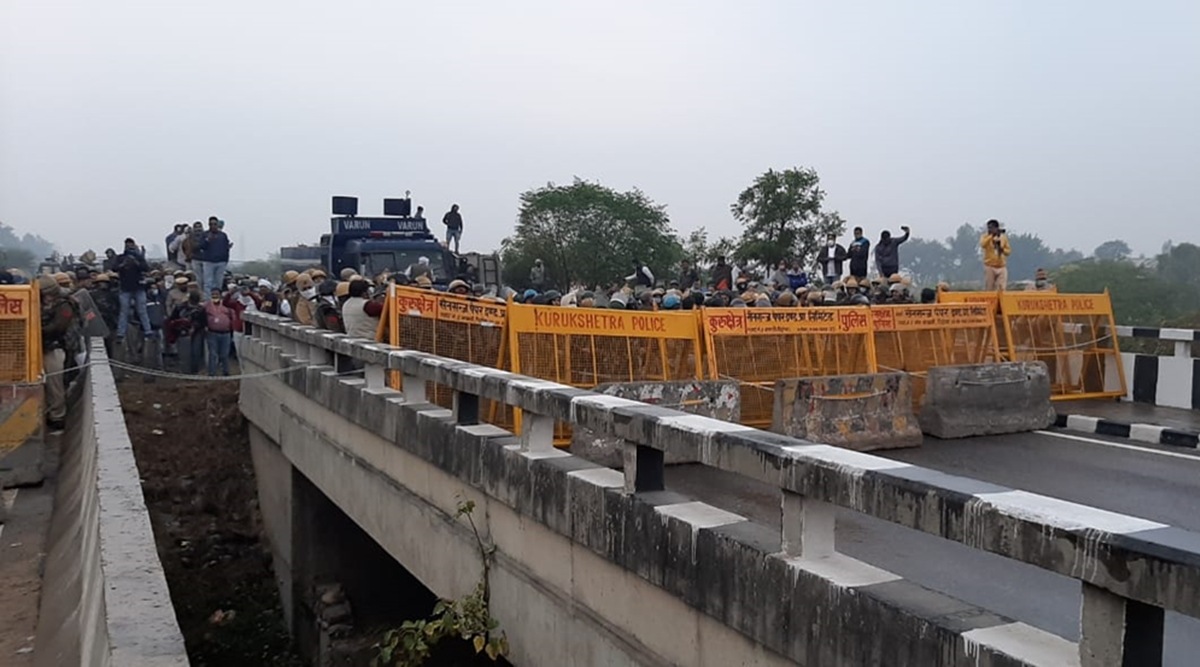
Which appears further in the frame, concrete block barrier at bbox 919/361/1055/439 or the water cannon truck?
the water cannon truck

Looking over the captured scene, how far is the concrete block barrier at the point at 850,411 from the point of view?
970 cm

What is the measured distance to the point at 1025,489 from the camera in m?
7.89

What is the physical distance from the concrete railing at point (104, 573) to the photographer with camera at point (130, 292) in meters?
8.38

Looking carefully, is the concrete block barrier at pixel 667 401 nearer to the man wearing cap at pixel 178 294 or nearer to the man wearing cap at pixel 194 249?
the man wearing cap at pixel 178 294

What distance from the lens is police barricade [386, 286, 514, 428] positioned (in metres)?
9.50

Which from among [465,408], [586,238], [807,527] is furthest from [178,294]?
[586,238]

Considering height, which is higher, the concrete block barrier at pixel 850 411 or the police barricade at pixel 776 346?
the police barricade at pixel 776 346

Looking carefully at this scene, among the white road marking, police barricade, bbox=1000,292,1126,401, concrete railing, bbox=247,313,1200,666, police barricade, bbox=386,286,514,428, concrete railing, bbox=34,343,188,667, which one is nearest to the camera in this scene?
concrete railing, bbox=247,313,1200,666

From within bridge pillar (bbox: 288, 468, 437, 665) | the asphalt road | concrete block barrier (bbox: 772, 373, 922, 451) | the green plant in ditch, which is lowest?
bridge pillar (bbox: 288, 468, 437, 665)

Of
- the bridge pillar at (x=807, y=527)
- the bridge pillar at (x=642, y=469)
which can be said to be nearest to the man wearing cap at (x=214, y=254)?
the bridge pillar at (x=642, y=469)

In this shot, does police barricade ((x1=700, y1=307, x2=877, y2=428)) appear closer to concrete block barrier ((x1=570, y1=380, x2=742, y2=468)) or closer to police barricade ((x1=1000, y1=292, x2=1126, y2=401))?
concrete block barrier ((x1=570, y1=380, x2=742, y2=468))

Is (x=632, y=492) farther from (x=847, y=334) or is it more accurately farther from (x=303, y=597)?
(x=303, y=597)

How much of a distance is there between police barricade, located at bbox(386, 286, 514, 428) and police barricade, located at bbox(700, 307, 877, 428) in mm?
2097

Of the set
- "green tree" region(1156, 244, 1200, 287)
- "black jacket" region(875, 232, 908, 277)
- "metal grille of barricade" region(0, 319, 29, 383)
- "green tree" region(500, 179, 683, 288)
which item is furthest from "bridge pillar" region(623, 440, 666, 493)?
"green tree" region(1156, 244, 1200, 287)
